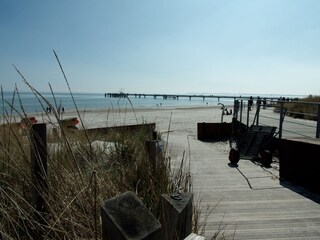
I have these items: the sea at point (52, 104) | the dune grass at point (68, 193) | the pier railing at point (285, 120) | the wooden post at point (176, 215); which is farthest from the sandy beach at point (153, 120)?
the pier railing at point (285, 120)

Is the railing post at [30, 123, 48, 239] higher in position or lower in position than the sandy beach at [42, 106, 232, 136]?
higher

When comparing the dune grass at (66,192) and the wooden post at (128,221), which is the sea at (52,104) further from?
the wooden post at (128,221)

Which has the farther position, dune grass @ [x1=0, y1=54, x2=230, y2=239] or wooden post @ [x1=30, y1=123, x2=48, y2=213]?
wooden post @ [x1=30, y1=123, x2=48, y2=213]

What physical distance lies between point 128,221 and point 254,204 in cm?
317

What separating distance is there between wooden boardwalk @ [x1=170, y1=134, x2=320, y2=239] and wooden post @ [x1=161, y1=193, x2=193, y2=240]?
125 cm

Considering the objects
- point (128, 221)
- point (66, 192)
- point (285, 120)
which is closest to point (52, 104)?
point (66, 192)

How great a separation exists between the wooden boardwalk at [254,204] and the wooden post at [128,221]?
1845 millimetres

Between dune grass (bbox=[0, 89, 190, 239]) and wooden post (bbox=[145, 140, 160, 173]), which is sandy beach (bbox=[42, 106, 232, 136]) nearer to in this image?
wooden post (bbox=[145, 140, 160, 173])

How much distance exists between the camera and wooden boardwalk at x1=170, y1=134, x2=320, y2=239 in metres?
3.06

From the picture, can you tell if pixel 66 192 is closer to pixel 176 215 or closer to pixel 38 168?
pixel 38 168

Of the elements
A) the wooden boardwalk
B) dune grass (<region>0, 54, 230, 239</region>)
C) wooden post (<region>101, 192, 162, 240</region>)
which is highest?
wooden post (<region>101, 192, 162, 240</region>)

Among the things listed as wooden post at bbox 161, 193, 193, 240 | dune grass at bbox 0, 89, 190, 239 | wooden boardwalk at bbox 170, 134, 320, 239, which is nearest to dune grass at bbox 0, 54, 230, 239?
dune grass at bbox 0, 89, 190, 239

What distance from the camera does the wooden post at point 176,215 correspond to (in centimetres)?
152

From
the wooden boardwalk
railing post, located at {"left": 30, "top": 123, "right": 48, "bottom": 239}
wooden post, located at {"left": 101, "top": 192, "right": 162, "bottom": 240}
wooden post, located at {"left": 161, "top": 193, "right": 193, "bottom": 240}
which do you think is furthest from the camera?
the wooden boardwalk
